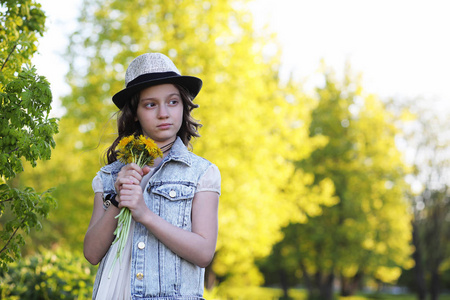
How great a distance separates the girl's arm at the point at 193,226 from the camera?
2.06 metres

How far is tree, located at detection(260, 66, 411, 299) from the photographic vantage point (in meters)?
19.0

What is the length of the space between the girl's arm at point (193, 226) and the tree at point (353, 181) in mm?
16852

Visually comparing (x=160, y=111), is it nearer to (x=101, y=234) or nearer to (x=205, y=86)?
(x=101, y=234)

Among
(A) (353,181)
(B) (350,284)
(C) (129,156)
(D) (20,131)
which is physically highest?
(A) (353,181)

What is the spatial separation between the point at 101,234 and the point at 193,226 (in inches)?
16.9

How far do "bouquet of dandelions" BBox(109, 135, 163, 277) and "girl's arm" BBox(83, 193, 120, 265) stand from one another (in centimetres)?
4

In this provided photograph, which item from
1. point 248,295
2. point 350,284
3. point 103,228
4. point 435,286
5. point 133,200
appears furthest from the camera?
point 435,286

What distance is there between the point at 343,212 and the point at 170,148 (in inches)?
696

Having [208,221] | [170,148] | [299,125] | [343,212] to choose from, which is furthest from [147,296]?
[343,212]

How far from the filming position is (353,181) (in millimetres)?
19219

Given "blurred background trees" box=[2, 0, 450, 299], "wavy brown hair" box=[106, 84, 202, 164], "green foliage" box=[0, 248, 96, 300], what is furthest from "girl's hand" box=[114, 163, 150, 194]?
"green foliage" box=[0, 248, 96, 300]

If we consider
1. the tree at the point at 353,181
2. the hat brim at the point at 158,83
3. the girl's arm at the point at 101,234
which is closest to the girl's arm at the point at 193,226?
the girl's arm at the point at 101,234

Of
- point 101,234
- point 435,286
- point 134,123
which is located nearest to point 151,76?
point 134,123

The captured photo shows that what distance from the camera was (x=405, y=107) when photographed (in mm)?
23125
